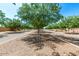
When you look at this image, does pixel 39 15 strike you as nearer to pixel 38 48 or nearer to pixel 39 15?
pixel 39 15

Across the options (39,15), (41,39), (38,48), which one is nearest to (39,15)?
(39,15)

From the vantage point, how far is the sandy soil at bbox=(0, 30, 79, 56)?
129 inches

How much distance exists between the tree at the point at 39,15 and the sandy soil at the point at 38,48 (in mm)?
330

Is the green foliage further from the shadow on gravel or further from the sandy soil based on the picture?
the sandy soil

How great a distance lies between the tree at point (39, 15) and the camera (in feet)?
11.3

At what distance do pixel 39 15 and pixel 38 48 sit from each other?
0.57m

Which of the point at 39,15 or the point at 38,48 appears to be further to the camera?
the point at 39,15

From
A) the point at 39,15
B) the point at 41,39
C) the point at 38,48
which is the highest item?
the point at 39,15

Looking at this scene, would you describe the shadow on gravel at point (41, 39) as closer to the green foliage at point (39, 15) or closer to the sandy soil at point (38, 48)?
the sandy soil at point (38, 48)

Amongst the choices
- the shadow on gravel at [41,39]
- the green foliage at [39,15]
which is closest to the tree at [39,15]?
the green foliage at [39,15]

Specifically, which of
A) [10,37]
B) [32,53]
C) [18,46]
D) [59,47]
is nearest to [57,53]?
[59,47]

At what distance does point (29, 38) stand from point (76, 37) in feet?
2.63

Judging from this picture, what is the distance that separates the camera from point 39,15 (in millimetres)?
3486

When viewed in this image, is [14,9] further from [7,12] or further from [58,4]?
[58,4]
